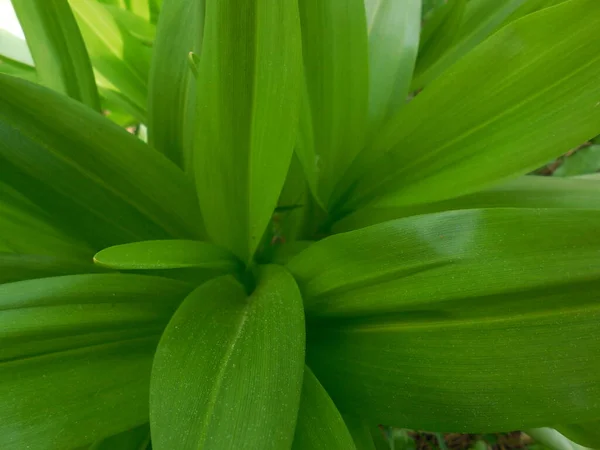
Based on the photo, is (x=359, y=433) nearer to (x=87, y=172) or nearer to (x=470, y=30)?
(x=87, y=172)

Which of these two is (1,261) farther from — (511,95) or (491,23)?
(491,23)

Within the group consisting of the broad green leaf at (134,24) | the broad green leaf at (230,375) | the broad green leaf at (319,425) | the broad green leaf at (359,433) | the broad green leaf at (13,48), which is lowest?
the broad green leaf at (359,433)

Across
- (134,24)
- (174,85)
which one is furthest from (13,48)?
(174,85)

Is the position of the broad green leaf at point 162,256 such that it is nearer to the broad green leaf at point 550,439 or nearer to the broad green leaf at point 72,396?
the broad green leaf at point 72,396

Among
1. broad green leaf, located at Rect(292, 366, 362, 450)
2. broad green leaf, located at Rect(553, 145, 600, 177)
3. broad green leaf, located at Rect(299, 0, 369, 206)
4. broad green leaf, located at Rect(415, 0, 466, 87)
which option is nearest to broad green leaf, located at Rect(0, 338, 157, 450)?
broad green leaf, located at Rect(292, 366, 362, 450)

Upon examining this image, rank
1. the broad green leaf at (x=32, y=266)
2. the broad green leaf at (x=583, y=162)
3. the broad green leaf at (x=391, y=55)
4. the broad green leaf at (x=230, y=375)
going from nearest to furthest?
1. the broad green leaf at (x=230, y=375)
2. the broad green leaf at (x=32, y=266)
3. the broad green leaf at (x=391, y=55)
4. the broad green leaf at (x=583, y=162)

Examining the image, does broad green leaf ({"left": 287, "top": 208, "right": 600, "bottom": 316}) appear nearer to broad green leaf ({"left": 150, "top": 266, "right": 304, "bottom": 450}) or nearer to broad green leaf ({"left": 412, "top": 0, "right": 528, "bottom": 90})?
broad green leaf ({"left": 150, "top": 266, "right": 304, "bottom": 450})

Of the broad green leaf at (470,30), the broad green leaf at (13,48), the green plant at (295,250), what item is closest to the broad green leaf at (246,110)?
the green plant at (295,250)
